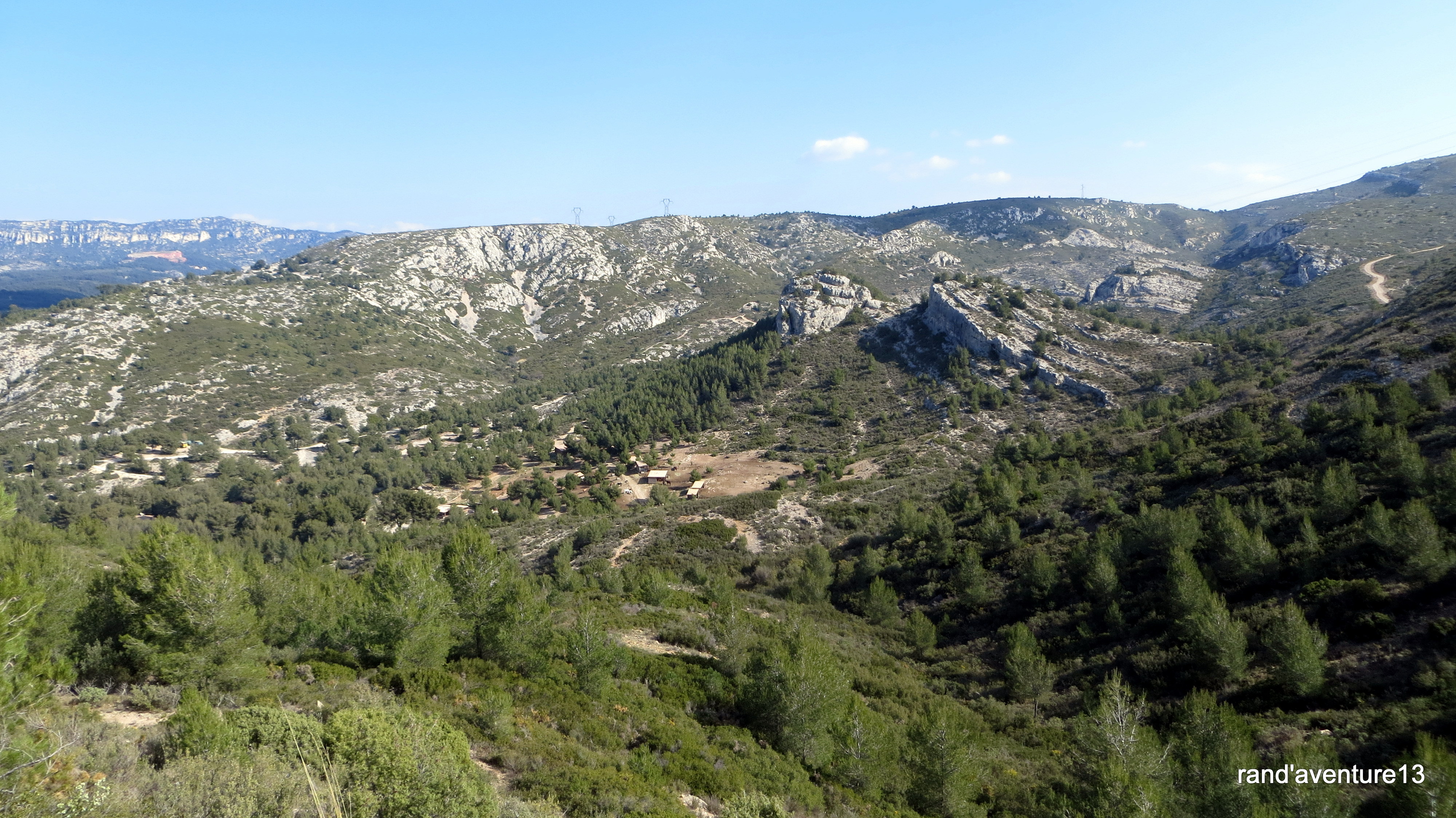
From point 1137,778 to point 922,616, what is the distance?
1843 cm

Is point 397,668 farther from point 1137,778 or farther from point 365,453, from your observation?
point 365,453

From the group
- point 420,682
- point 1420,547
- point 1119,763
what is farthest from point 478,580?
point 1420,547

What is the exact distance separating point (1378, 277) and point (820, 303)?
10737cm

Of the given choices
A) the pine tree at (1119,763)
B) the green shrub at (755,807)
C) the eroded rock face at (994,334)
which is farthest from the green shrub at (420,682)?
the eroded rock face at (994,334)

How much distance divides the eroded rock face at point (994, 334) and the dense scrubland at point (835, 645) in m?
22.8

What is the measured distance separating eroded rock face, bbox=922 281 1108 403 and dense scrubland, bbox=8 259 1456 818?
2280 centimetres

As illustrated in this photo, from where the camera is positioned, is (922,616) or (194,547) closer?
(194,547)

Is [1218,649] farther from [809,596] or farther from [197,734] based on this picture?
[197,734]

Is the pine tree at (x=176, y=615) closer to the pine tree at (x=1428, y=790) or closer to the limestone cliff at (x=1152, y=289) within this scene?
the pine tree at (x=1428, y=790)

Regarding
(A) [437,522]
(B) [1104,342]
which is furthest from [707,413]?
(B) [1104,342]

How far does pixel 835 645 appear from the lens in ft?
100

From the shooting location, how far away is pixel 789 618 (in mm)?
33688

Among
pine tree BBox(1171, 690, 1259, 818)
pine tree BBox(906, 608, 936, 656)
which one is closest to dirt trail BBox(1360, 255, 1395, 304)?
pine tree BBox(906, 608, 936, 656)

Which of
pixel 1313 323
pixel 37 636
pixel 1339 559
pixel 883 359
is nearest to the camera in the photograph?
pixel 37 636
